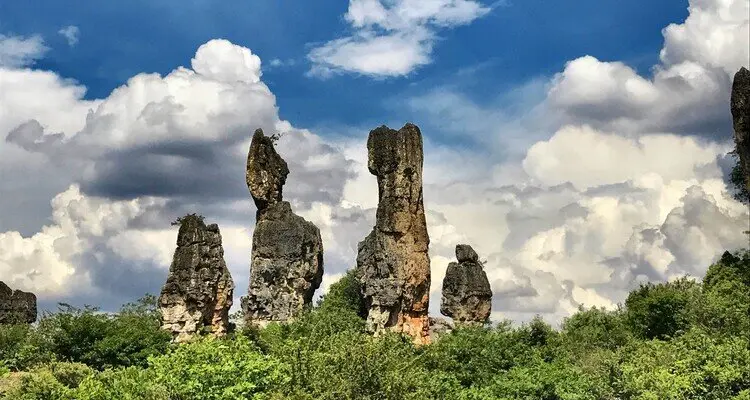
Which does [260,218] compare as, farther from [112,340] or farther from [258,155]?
[112,340]

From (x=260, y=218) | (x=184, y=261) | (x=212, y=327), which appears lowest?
(x=212, y=327)

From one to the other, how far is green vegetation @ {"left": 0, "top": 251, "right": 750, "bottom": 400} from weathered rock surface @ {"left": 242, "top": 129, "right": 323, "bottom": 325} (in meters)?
2.29

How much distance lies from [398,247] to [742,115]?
2723 cm

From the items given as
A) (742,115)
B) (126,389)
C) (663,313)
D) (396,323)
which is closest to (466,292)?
(396,323)

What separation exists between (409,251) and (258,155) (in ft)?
51.6

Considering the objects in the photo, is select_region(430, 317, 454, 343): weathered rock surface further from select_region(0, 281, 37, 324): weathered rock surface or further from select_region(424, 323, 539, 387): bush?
select_region(0, 281, 37, 324): weathered rock surface

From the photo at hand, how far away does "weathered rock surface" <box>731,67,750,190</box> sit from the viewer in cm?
6291

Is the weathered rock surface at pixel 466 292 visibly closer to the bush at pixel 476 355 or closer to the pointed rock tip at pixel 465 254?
the pointed rock tip at pixel 465 254

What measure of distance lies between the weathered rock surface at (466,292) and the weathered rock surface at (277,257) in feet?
33.5

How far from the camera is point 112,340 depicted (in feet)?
188

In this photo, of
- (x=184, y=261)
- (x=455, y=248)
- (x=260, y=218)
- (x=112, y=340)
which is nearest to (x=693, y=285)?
(x=455, y=248)

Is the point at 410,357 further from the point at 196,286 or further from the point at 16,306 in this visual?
the point at 16,306

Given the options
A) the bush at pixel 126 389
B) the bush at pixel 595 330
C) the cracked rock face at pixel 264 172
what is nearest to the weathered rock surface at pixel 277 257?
the cracked rock face at pixel 264 172

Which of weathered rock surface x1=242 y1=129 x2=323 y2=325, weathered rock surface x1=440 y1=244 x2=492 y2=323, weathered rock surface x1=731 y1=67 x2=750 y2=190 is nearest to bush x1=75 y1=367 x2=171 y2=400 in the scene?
weathered rock surface x1=242 y1=129 x2=323 y2=325
